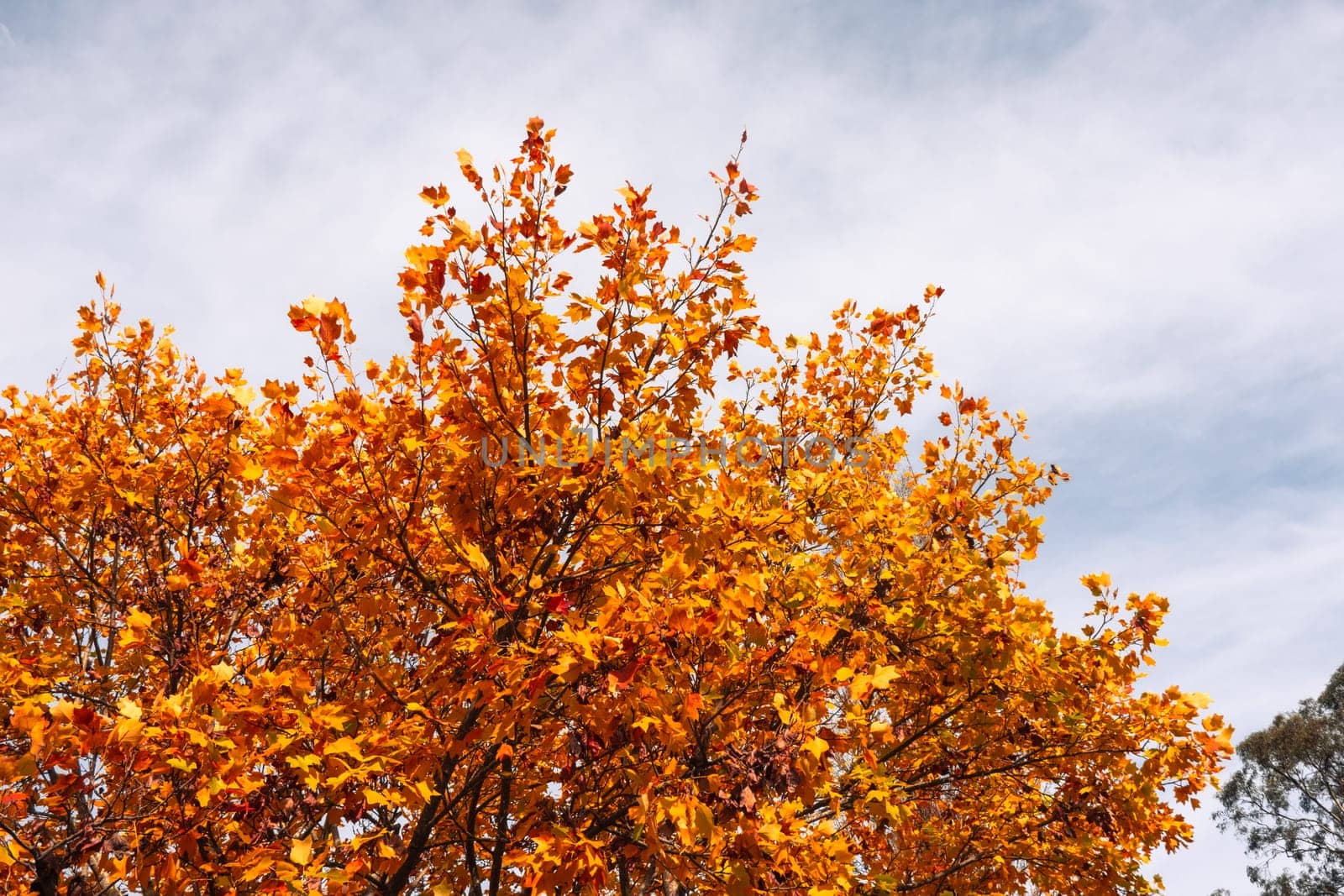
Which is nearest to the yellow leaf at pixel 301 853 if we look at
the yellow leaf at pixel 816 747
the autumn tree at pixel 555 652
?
the autumn tree at pixel 555 652

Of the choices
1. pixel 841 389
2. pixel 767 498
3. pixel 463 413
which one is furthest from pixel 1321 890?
pixel 463 413

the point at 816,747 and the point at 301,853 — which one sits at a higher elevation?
the point at 816,747

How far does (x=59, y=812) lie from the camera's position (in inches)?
186

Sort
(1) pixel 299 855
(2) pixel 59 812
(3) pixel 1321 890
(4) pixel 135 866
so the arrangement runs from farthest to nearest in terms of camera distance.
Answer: (3) pixel 1321 890
(2) pixel 59 812
(4) pixel 135 866
(1) pixel 299 855

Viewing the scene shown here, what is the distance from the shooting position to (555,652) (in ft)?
10.00

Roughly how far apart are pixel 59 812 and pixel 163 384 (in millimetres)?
3337

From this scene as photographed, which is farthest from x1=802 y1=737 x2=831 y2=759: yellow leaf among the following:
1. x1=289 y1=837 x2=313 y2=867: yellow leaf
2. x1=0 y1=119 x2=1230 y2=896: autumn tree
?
x1=289 y1=837 x2=313 y2=867: yellow leaf

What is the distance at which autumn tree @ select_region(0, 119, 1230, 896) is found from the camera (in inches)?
125

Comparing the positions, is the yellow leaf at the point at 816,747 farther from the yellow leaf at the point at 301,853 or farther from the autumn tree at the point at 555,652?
the yellow leaf at the point at 301,853

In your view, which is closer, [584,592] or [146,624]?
[146,624]

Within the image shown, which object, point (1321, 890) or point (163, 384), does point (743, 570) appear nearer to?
point (163, 384)

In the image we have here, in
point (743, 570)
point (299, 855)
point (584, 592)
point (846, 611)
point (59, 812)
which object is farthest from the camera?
point (846, 611)

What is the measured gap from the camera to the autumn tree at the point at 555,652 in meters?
3.17

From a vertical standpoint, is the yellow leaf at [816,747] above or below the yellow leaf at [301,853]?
above
